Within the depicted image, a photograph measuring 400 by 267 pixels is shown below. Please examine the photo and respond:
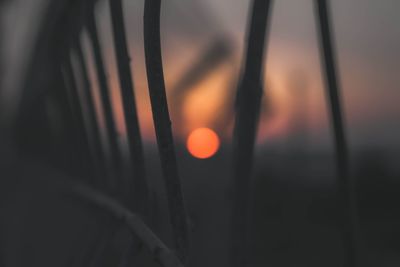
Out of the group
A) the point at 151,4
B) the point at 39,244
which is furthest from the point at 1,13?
the point at 151,4

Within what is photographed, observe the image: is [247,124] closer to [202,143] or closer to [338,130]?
[338,130]

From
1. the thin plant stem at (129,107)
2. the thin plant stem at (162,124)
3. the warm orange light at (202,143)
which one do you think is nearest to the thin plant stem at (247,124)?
the thin plant stem at (162,124)

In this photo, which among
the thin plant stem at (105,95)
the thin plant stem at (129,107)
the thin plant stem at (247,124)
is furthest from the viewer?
the thin plant stem at (105,95)

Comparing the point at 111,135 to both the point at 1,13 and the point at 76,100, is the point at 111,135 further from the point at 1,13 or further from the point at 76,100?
the point at 1,13

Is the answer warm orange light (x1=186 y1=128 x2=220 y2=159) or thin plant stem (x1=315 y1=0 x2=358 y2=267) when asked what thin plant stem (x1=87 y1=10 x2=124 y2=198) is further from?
thin plant stem (x1=315 y1=0 x2=358 y2=267)

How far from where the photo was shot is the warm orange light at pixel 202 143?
54.5 inches

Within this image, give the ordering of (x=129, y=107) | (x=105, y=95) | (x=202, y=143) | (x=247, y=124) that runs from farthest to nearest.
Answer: (x=202, y=143)
(x=105, y=95)
(x=129, y=107)
(x=247, y=124)

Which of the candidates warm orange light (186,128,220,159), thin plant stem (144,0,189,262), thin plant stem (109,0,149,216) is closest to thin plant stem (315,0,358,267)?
thin plant stem (144,0,189,262)

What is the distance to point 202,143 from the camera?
151cm

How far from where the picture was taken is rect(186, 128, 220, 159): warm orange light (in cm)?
138

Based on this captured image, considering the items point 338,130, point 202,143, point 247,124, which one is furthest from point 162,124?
point 202,143

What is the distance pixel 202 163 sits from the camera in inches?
60.9

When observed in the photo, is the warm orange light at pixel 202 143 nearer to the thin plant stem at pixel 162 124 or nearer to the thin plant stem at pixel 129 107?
the thin plant stem at pixel 129 107

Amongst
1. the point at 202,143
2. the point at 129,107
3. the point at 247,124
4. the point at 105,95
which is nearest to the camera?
the point at 247,124
